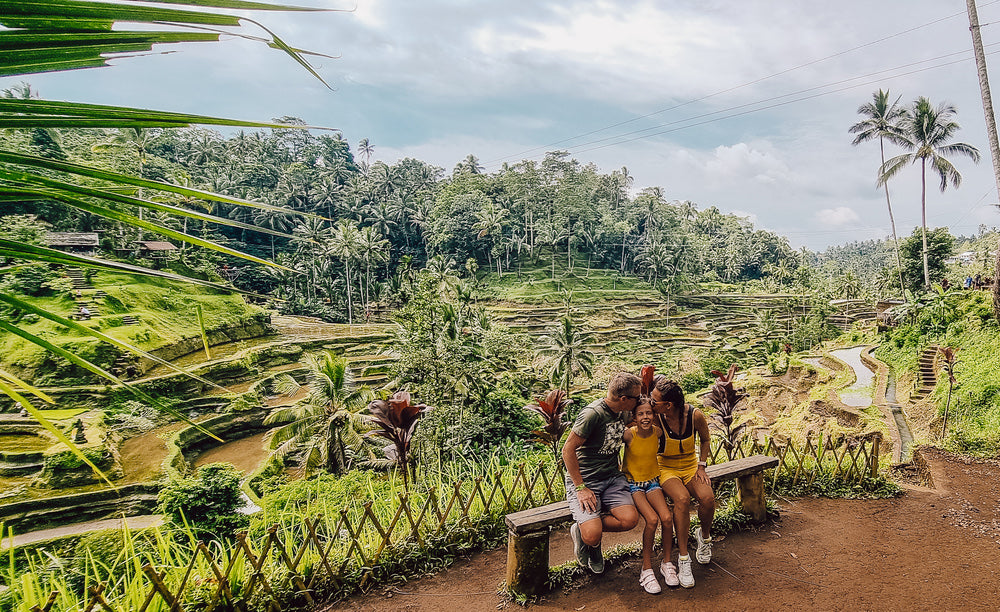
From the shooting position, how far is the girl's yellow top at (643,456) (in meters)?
2.73

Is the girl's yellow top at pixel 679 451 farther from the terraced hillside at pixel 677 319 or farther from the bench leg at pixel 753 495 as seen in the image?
the terraced hillside at pixel 677 319

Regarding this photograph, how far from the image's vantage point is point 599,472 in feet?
9.05

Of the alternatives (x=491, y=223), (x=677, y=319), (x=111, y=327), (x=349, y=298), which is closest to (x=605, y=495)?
(x=111, y=327)

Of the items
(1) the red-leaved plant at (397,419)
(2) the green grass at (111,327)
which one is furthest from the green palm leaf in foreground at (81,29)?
(2) the green grass at (111,327)

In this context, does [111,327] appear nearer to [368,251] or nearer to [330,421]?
[330,421]

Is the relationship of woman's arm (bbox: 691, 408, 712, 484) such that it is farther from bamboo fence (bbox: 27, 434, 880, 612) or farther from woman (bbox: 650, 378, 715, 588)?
bamboo fence (bbox: 27, 434, 880, 612)

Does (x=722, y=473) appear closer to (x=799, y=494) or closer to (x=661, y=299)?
(x=799, y=494)

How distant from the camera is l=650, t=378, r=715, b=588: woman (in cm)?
266

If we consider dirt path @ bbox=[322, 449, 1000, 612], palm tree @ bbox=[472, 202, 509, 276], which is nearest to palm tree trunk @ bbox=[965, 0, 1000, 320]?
dirt path @ bbox=[322, 449, 1000, 612]

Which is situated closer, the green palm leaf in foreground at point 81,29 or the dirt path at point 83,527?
the green palm leaf in foreground at point 81,29

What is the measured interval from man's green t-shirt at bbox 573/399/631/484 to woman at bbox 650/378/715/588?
248mm

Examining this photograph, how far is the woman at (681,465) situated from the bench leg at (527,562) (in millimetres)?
705

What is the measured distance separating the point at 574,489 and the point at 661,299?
3970cm

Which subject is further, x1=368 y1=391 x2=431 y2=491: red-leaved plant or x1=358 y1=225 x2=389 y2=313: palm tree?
x1=358 y1=225 x2=389 y2=313: palm tree
